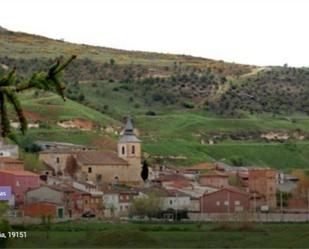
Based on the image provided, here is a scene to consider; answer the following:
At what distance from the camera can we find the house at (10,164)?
7300cm

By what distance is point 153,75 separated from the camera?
149m

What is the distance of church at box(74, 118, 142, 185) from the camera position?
82375mm

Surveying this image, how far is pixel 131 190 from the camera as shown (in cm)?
7444

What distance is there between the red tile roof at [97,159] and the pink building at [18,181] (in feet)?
38.3

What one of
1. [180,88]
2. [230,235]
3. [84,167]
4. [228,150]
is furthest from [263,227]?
[180,88]

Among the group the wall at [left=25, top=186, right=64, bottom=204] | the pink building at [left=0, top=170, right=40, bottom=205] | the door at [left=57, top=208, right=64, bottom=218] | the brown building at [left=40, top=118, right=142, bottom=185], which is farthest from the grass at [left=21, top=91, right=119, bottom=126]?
the door at [left=57, top=208, right=64, bottom=218]

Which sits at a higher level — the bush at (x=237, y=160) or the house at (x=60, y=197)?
the bush at (x=237, y=160)

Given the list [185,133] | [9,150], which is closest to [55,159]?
[9,150]

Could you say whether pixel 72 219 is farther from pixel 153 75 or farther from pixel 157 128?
pixel 153 75

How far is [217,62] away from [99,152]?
95.9 meters

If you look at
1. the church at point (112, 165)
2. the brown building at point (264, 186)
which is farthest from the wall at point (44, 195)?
the brown building at point (264, 186)

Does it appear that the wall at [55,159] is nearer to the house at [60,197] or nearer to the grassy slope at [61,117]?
the grassy slope at [61,117]

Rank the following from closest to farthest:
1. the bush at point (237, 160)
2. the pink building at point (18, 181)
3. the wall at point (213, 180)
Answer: the pink building at point (18, 181) → the wall at point (213, 180) → the bush at point (237, 160)

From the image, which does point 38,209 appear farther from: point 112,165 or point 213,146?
point 213,146
